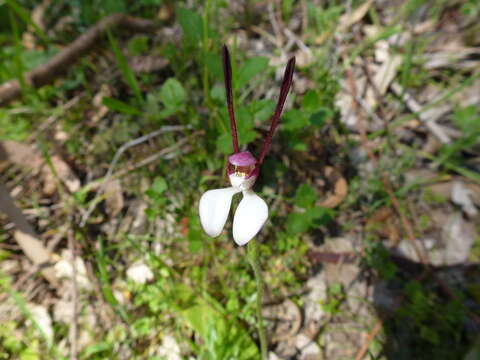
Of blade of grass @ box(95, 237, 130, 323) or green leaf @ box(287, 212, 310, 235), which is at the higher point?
green leaf @ box(287, 212, 310, 235)

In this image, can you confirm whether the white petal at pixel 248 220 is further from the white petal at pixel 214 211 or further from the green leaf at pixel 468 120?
the green leaf at pixel 468 120

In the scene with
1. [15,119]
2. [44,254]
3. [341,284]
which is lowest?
[341,284]

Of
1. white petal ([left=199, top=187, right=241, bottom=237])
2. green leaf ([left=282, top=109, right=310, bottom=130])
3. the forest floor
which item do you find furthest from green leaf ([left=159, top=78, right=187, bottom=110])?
white petal ([left=199, top=187, right=241, bottom=237])

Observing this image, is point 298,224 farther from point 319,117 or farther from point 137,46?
point 137,46

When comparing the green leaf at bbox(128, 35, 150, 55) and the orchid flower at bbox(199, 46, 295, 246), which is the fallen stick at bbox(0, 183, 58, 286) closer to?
the orchid flower at bbox(199, 46, 295, 246)

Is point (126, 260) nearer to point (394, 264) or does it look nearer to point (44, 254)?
point (44, 254)

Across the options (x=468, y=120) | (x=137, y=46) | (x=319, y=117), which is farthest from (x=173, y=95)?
(x=468, y=120)

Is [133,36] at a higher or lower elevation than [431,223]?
higher

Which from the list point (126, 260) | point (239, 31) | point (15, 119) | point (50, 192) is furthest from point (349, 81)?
point (15, 119)
